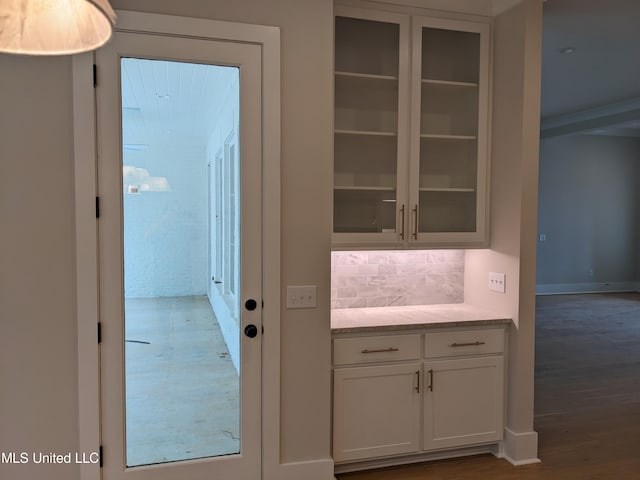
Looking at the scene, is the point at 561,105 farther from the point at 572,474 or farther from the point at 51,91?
the point at 51,91

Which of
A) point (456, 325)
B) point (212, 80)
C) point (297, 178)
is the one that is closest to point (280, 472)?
point (456, 325)

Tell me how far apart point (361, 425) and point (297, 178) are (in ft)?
4.82

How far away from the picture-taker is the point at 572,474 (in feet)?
9.52

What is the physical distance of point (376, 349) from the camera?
282 cm

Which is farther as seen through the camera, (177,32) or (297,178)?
(297,178)

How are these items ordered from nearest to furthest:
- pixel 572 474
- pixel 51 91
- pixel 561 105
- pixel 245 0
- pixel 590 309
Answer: pixel 51 91 < pixel 245 0 < pixel 572 474 < pixel 561 105 < pixel 590 309

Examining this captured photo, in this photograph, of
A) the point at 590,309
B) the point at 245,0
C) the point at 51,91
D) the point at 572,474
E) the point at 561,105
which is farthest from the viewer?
the point at 590,309

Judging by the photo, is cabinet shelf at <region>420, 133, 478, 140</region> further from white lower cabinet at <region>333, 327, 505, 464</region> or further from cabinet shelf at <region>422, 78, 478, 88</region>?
white lower cabinet at <region>333, 327, 505, 464</region>

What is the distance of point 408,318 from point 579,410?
2.02m

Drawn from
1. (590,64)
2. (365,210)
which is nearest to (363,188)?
(365,210)

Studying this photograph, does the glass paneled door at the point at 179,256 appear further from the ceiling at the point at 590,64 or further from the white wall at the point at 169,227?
the ceiling at the point at 590,64

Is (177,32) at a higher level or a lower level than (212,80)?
higher

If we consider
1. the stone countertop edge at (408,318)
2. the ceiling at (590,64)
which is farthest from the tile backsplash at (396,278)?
the ceiling at (590,64)

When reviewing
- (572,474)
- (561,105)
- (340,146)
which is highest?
(561,105)
